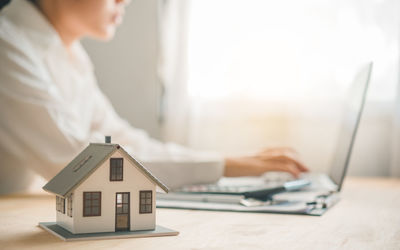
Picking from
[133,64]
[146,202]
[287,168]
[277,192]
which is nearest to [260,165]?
[287,168]

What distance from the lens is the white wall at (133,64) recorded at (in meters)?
2.35

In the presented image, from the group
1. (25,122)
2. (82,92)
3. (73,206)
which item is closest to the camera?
(73,206)

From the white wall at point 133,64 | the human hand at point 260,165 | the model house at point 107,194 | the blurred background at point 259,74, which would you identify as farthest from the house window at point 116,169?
the white wall at point 133,64

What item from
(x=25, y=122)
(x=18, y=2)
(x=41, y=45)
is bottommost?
(x=25, y=122)

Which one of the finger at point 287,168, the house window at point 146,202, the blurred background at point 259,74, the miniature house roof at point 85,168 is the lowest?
the finger at point 287,168

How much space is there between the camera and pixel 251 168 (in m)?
1.40

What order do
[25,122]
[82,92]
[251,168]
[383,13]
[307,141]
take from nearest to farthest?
[25,122]
[251,168]
[82,92]
[383,13]
[307,141]

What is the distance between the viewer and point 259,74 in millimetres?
2123

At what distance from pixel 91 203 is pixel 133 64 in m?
1.77

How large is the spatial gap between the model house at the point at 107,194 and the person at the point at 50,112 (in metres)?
0.53

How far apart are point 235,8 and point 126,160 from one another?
1577 mm

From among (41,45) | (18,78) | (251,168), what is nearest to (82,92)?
(41,45)

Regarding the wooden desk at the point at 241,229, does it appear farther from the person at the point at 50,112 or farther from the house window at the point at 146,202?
the person at the point at 50,112

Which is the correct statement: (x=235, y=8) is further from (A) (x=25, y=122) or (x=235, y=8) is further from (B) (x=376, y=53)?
(A) (x=25, y=122)
